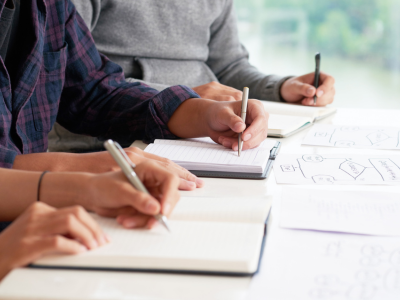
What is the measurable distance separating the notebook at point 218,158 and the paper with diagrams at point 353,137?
127mm

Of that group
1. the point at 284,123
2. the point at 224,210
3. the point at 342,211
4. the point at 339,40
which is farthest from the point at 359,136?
the point at 339,40

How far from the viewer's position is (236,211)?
0.53 meters

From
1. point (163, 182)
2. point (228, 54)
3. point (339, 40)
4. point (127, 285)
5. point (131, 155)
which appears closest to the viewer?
point (127, 285)

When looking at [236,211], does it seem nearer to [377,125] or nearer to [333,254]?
[333,254]

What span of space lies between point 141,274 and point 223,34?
4.55 feet

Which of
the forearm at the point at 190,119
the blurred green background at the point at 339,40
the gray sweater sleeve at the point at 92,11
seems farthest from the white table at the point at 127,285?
the blurred green background at the point at 339,40

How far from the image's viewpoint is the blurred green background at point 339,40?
352 centimetres

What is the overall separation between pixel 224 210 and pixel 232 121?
31 cm

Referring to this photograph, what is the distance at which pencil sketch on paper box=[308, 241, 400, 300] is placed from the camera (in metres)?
0.40

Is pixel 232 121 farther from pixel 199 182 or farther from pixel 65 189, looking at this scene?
pixel 65 189

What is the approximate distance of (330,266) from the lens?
17.8 inches

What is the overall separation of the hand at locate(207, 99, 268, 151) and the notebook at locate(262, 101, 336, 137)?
117 millimetres

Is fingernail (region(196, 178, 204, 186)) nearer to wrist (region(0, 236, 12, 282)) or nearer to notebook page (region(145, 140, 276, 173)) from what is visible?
notebook page (region(145, 140, 276, 173))

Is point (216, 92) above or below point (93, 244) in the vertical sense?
below
